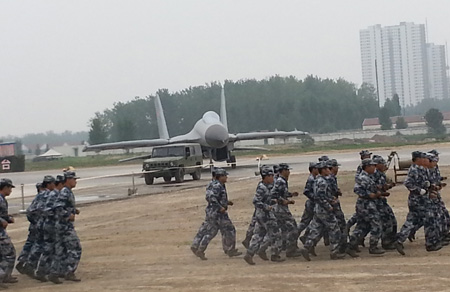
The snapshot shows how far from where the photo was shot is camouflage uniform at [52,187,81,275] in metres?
10.5

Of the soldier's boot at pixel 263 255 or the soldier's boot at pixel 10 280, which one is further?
the soldier's boot at pixel 263 255

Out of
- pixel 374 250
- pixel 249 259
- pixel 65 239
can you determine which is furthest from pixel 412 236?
pixel 65 239

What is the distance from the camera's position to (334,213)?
36.5 ft

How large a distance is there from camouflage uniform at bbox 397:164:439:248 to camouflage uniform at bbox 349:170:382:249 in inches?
15.1

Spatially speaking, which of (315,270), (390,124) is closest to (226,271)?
(315,270)

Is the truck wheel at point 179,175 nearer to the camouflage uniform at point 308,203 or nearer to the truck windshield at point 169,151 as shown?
the truck windshield at point 169,151

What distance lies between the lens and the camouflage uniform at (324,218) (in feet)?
35.9

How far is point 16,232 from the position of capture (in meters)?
17.1

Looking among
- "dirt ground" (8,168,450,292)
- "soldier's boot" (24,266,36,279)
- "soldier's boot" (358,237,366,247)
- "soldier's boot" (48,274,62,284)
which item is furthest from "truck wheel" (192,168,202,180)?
"soldier's boot" (48,274,62,284)

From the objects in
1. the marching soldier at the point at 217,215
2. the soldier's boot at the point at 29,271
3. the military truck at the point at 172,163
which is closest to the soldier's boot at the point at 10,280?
the soldier's boot at the point at 29,271

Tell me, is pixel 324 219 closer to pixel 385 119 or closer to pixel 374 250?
pixel 374 250

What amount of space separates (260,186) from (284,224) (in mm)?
764

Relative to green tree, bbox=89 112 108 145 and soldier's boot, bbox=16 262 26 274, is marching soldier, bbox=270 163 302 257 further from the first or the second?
green tree, bbox=89 112 108 145

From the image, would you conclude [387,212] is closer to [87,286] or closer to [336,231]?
[336,231]
